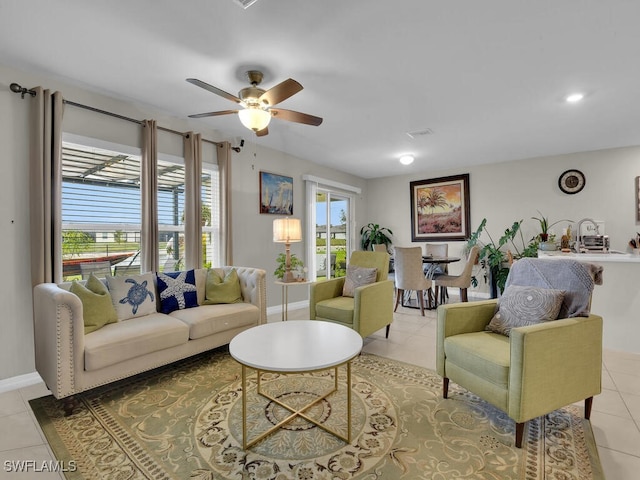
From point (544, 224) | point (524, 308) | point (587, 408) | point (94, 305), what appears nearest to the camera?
point (587, 408)

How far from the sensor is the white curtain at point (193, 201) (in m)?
3.45

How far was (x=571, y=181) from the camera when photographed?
5.03m

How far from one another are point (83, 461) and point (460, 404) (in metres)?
2.26

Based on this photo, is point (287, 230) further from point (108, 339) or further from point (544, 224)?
point (544, 224)

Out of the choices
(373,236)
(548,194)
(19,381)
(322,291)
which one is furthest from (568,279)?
(373,236)

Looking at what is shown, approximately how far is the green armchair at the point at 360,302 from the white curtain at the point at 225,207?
1225 millimetres

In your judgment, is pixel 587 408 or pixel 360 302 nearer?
pixel 587 408

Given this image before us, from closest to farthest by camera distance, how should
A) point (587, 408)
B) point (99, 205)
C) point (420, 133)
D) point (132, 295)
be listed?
point (587, 408)
point (132, 295)
point (99, 205)
point (420, 133)

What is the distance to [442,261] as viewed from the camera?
185 inches

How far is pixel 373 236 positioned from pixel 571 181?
3466mm

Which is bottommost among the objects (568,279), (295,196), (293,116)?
(568,279)

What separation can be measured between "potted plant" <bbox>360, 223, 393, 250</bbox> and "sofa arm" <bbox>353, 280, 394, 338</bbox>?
329cm

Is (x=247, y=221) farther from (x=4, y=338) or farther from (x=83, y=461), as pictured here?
(x=83, y=461)

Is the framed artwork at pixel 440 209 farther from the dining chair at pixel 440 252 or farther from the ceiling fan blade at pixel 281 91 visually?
the ceiling fan blade at pixel 281 91
